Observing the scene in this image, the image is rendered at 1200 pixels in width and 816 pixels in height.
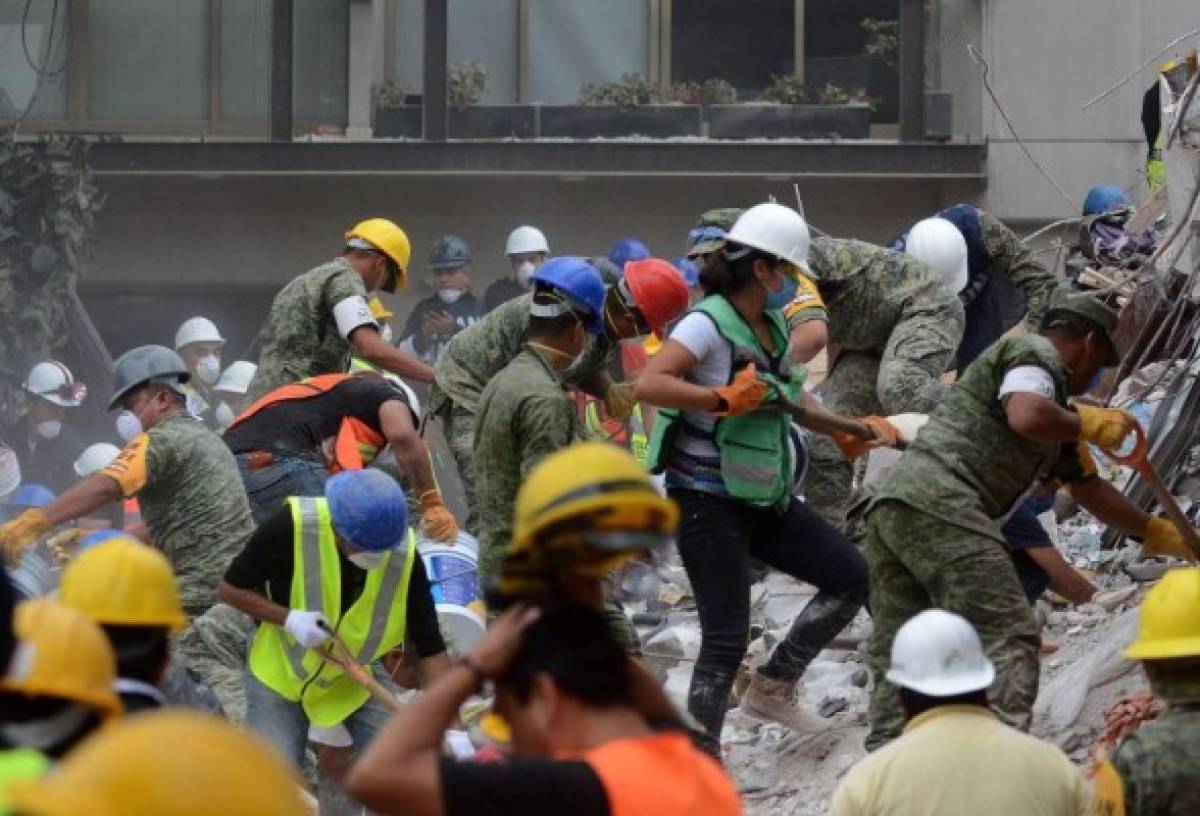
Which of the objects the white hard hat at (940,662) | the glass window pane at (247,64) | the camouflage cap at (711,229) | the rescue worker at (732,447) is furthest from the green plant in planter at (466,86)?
the white hard hat at (940,662)

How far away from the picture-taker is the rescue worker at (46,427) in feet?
43.9

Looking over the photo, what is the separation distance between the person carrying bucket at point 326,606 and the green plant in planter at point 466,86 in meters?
10.9

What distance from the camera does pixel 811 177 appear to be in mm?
17875

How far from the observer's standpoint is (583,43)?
1903 cm

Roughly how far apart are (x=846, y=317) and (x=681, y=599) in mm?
2521

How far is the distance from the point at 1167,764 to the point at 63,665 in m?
2.34

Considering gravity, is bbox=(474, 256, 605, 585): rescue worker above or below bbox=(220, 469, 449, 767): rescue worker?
above

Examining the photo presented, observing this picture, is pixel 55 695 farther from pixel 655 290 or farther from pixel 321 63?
pixel 321 63

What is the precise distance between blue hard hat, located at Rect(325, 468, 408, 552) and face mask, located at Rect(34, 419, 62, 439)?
6.83 meters

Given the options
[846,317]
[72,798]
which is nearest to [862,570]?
[846,317]

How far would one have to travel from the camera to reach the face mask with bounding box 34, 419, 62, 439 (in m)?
13.6

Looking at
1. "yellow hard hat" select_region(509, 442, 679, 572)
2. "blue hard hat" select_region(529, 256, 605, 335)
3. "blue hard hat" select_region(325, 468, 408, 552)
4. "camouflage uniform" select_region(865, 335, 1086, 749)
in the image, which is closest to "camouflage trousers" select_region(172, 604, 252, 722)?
"blue hard hat" select_region(325, 468, 408, 552)

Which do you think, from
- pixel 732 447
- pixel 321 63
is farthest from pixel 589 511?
pixel 321 63

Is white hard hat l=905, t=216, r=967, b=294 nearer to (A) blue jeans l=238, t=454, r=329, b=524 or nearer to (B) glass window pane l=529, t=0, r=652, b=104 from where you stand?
(A) blue jeans l=238, t=454, r=329, b=524
